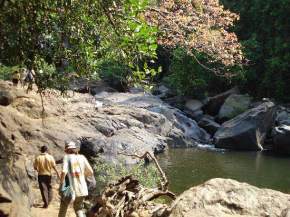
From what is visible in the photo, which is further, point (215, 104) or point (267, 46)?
point (267, 46)

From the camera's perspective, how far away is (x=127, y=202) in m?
9.95

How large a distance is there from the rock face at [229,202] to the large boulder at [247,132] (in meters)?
22.4

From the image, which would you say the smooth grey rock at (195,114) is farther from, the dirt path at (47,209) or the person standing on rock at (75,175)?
the person standing on rock at (75,175)

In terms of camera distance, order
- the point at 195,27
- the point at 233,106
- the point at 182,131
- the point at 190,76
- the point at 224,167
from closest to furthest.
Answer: the point at 195,27
the point at 224,167
the point at 182,131
the point at 233,106
the point at 190,76

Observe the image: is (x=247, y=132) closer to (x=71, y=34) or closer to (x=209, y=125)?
(x=209, y=125)

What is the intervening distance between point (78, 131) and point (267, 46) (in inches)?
905

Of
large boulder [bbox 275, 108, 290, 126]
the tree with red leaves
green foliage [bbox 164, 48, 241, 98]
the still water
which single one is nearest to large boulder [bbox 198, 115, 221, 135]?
green foliage [bbox 164, 48, 241, 98]

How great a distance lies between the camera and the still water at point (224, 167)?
2129 centimetres

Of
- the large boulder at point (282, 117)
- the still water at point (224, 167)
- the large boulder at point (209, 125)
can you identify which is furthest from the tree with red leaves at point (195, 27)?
the large boulder at point (209, 125)

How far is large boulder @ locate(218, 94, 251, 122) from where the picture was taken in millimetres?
35250

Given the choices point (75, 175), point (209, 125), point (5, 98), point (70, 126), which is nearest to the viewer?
point (75, 175)

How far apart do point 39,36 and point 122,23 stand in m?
1.36

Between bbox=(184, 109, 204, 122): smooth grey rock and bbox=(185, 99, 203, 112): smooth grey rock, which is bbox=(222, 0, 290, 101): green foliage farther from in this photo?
bbox=(184, 109, 204, 122): smooth grey rock

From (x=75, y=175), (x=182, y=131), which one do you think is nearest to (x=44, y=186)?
(x=75, y=175)
